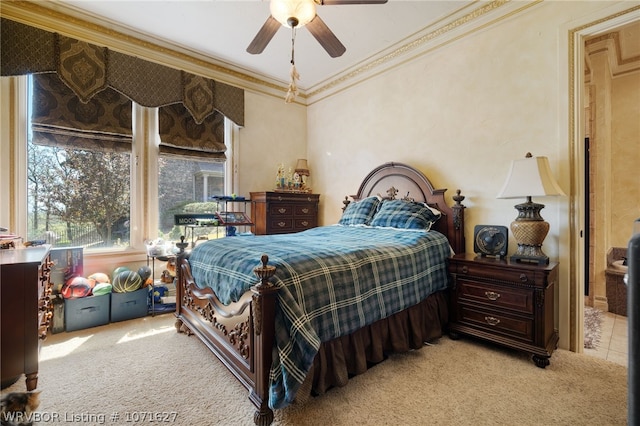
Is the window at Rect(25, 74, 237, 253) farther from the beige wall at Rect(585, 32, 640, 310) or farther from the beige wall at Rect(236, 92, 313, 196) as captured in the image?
the beige wall at Rect(585, 32, 640, 310)

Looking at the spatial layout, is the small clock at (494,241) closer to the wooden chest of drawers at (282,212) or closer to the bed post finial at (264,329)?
the bed post finial at (264,329)

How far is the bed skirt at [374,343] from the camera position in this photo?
1.55m

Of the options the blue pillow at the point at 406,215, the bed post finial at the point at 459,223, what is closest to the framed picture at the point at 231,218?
the blue pillow at the point at 406,215

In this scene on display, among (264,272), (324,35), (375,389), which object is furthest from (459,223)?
(264,272)

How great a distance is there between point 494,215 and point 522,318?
964mm

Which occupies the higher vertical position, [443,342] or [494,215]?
[494,215]

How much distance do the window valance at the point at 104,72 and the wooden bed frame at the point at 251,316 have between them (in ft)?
6.26

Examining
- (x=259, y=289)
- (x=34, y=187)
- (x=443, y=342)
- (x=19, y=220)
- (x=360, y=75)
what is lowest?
(x=443, y=342)

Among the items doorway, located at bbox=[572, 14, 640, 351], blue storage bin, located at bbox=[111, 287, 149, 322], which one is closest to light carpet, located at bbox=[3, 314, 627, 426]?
blue storage bin, located at bbox=[111, 287, 149, 322]

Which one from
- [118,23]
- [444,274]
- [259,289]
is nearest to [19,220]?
[118,23]

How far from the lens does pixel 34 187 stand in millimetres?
2736

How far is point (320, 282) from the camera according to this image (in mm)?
1568

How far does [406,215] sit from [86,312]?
3.11 metres

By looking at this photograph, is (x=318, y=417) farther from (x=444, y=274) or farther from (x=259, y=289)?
(x=444, y=274)
